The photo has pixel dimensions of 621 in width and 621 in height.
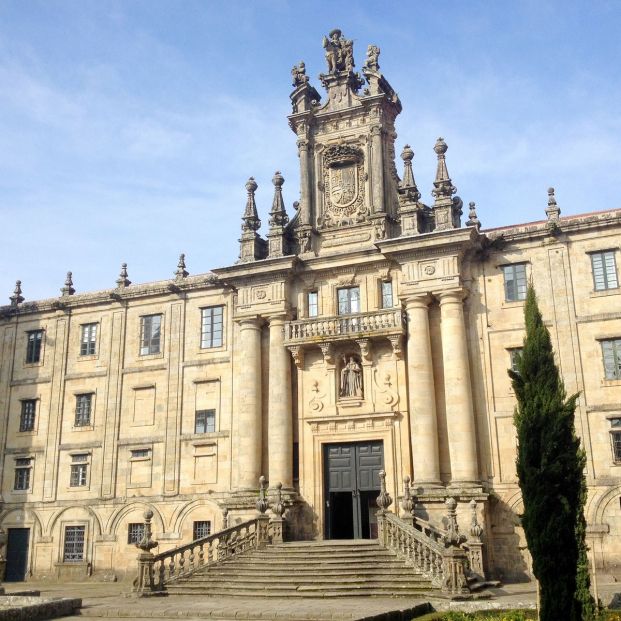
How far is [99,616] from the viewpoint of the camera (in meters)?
19.1

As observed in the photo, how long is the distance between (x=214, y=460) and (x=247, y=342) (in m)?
5.11

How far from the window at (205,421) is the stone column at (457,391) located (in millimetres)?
10170

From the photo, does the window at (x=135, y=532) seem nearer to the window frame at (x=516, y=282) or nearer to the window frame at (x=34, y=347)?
the window frame at (x=34, y=347)

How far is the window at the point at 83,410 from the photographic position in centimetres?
3528

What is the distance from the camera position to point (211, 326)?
111 feet

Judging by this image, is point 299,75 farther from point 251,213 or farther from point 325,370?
point 325,370

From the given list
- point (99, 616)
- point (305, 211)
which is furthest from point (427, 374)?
point (99, 616)

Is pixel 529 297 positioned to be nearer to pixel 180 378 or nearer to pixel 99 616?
pixel 99 616

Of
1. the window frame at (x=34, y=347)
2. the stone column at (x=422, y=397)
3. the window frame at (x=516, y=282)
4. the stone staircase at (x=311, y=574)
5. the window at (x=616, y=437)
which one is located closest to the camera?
the stone staircase at (x=311, y=574)

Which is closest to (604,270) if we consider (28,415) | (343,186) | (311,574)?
(343,186)

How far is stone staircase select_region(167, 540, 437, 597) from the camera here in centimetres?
2198

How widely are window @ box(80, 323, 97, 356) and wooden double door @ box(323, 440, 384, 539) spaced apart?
12.9 meters

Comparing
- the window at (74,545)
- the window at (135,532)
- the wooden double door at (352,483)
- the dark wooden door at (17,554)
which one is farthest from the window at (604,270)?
the dark wooden door at (17,554)

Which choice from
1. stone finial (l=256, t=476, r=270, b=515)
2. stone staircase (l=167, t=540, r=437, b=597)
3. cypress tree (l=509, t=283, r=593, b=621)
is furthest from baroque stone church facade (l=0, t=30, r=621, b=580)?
cypress tree (l=509, t=283, r=593, b=621)
